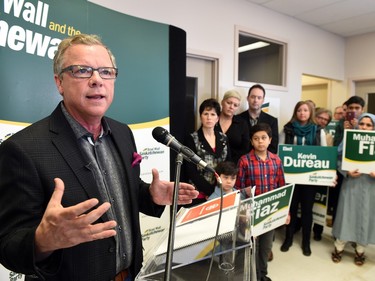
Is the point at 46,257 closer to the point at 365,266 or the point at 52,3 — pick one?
the point at 52,3

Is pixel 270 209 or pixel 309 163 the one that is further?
pixel 309 163

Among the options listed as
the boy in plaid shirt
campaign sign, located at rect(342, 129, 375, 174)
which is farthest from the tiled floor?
campaign sign, located at rect(342, 129, 375, 174)

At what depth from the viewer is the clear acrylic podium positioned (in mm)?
744

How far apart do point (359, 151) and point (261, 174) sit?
38.6 inches

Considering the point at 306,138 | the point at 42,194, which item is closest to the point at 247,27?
the point at 306,138

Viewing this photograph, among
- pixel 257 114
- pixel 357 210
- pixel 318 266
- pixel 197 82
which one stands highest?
pixel 197 82

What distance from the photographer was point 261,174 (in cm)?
224

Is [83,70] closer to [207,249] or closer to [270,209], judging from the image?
[207,249]

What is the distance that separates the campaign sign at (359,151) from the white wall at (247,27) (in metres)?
1.42

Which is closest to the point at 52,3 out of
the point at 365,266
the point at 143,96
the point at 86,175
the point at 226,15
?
the point at 143,96

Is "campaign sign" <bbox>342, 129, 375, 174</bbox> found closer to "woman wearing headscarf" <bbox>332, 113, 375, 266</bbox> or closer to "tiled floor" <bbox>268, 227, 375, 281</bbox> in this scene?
"woman wearing headscarf" <bbox>332, 113, 375, 266</bbox>

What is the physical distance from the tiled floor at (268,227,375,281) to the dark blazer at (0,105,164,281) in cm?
206

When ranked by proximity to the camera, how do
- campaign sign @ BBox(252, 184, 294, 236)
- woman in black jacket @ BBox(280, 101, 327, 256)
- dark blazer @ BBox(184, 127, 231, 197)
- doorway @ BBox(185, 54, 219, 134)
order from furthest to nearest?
doorway @ BBox(185, 54, 219, 134) < woman in black jacket @ BBox(280, 101, 327, 256) < dark blazer @ BBox(184, 127, 231, 197) < campaign sign @ BBox(252, 184, 294, 236)

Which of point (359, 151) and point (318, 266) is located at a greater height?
point (359, 151)
